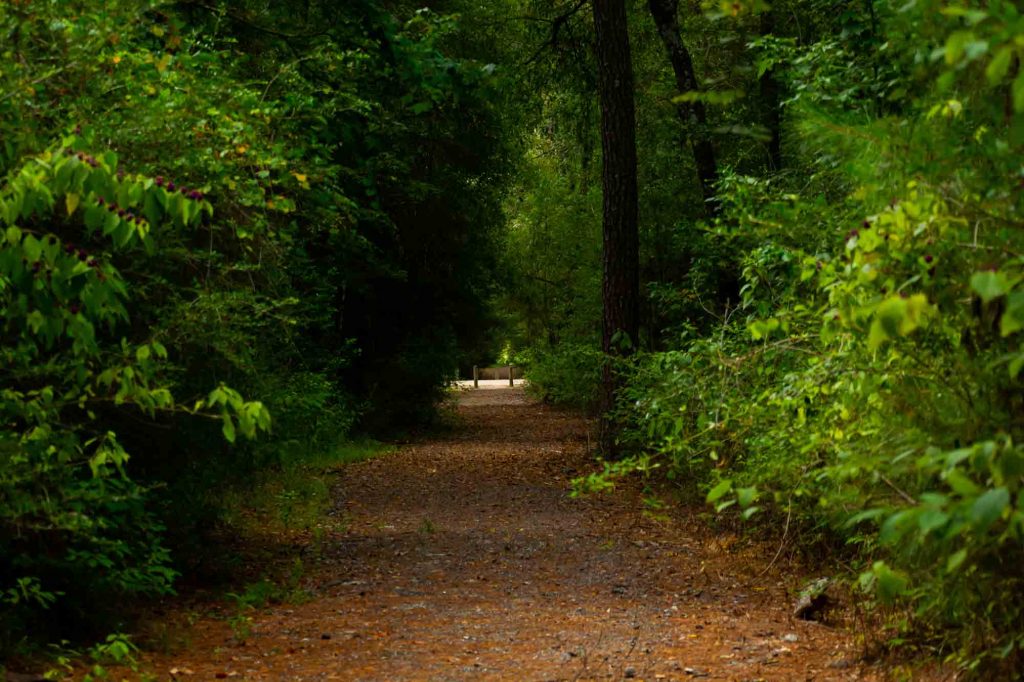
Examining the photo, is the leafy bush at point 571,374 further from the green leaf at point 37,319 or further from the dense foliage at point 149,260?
the green leaf at point 37,319

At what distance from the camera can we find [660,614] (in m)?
7.90

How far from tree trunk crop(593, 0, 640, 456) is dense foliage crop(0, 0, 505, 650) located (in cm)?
336

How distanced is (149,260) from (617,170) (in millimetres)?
8968

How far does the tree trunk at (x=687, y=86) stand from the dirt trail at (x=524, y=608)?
528 cm

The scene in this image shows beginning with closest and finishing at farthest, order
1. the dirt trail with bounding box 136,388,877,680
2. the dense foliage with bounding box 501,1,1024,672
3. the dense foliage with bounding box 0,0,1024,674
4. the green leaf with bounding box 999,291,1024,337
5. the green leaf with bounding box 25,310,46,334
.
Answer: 1. the green leaf with bounding box 999,291,1024,337
2. the dense foliage with bounding box 501,1,1024,672
3. the dense foliage with bounding box 0,0,1024,674
4. the green leaf with bounding box 25,310,46,334
5. the dirt trail with bounding box 136,388,877,680

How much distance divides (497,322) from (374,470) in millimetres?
12700

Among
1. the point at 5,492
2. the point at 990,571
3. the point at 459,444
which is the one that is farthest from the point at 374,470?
the point at 990,571

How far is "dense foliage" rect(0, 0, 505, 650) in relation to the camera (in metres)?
3.60

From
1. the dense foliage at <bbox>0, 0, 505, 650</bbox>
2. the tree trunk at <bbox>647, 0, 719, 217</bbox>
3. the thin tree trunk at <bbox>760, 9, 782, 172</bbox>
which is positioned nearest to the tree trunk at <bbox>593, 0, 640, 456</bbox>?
the tree trunk at <bbox>647, 0, 719, 217</bbox>

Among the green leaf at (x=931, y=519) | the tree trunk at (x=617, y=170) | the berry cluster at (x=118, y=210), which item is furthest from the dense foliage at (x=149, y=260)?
the tree trunk at (x=617, y=170)

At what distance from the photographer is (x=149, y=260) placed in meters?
6.80

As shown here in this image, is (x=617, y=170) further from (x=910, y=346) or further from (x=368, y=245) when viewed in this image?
(x=910, y=346)

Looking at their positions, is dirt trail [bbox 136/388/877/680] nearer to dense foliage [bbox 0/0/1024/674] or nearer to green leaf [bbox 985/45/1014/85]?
dense foliage [bbox 0/0/1024/674]

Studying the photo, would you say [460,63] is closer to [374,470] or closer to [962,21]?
[962,21]
